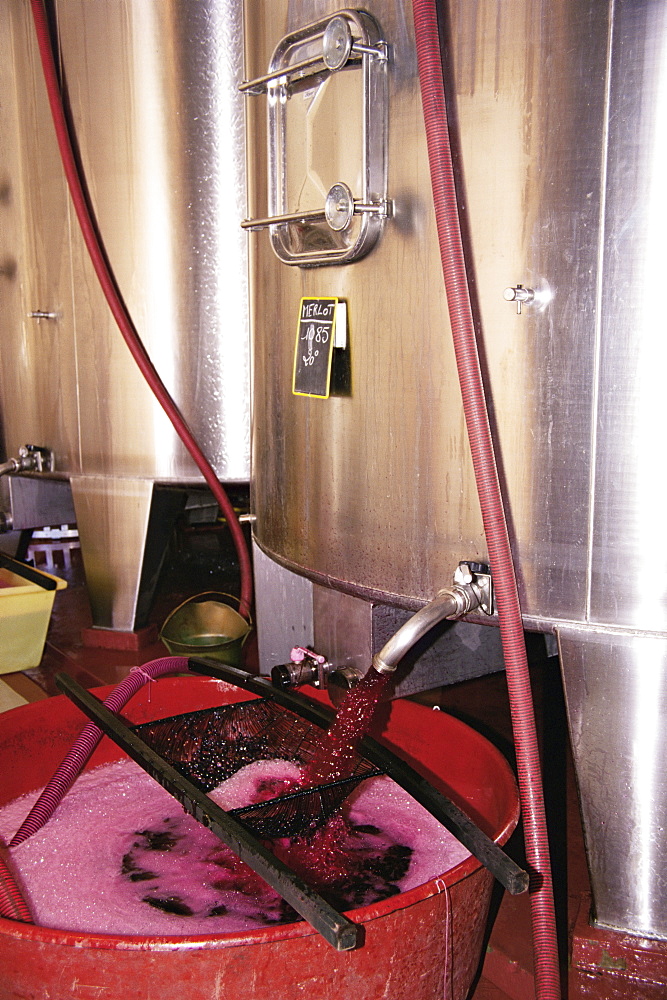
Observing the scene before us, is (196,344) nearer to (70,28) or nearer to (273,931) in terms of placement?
(70,28)

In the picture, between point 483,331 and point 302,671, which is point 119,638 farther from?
point 483,331

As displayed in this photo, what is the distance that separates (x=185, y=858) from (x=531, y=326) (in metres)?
1.02

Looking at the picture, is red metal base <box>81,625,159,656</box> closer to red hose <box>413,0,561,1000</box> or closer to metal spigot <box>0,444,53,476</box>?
metal spigot <box>0,444,53,476</box>

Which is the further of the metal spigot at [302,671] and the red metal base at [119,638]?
the red metal base at [119,638]

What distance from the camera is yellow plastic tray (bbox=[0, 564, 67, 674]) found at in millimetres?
2527

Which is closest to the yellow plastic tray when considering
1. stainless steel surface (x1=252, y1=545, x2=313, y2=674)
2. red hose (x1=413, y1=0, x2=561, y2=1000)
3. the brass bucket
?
the brass bucket

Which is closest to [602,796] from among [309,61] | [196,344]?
[309,61]

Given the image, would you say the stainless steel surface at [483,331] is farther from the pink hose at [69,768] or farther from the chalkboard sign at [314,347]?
the pink hose at [69,768]

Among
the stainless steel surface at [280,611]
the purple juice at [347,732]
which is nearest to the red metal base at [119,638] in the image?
the stainless steel surface at [280,611]

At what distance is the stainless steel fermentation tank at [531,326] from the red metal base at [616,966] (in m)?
0.03

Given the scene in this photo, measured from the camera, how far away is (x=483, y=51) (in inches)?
46.9

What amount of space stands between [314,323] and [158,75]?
1.35 metres

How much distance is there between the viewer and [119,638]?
9.08 ft

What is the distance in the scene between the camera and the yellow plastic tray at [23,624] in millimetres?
2527
